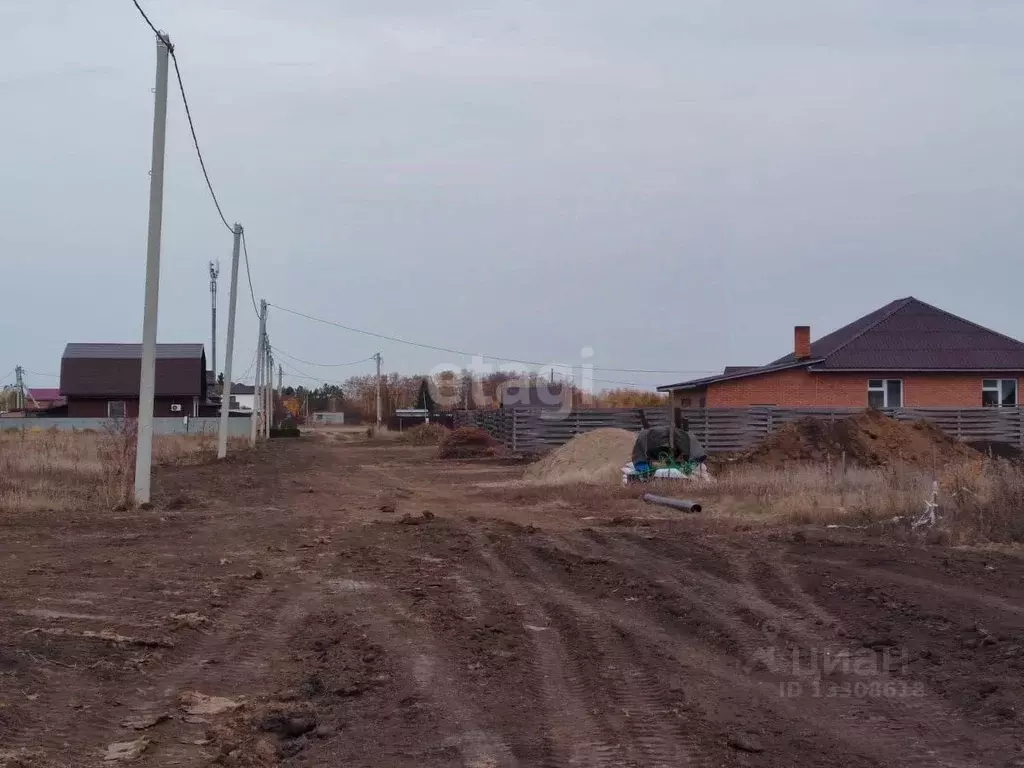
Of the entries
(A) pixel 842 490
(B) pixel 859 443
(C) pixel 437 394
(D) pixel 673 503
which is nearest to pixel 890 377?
(B) pixel 859 443

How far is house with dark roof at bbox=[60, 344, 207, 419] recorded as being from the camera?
61406mm

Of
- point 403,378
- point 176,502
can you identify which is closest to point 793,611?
point 176,502

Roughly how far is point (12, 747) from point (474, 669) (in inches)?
108

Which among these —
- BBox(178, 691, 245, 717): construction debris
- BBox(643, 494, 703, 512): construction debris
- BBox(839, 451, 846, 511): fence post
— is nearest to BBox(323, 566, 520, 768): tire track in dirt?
BBox(178, 691, 245, 717): construction debris

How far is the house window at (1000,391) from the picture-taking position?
34.1 m

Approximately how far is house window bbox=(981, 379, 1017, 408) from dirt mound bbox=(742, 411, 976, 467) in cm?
901

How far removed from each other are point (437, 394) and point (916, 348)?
6583 centimetres

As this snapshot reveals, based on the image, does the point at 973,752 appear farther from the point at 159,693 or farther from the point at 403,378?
the point at 403,378

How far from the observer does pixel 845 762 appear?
15.4 feet

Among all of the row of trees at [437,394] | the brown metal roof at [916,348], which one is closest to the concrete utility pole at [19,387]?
the row of trees at [437,394]

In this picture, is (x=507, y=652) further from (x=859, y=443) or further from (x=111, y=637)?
(x=859, y=443)

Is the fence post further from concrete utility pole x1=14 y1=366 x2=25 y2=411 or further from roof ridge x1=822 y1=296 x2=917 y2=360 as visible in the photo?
concrete utility pole x1=14 y1=366 x2=25 y2=411

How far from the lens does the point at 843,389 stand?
33.8 meters

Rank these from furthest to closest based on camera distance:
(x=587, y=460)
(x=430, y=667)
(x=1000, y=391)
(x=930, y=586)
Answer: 1. (x=1000, y=391)
2. (x=587, y=460)
3. (x=930, y=586)
4. (x=430, y=667)
